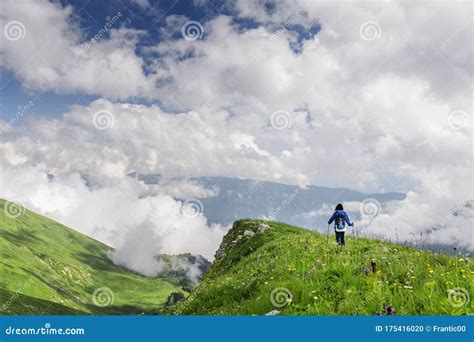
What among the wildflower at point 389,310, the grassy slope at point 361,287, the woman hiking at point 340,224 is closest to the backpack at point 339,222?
the woman hiking at point 340,224

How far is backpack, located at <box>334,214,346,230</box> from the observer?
20.1 metres

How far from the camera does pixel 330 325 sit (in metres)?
7.01

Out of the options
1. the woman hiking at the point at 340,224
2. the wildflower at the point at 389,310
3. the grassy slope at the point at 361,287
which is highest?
the woman hiking at the point at 340,224

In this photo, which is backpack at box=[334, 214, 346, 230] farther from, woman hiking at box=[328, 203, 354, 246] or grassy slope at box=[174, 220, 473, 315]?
grassy slope at box=[174, 220, 473, 315]

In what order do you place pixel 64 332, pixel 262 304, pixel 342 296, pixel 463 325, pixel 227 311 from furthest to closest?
1. pixel 227 311
2. pixel 262 304
3. pixel 342 296
4. pixel 64 332
5. pixel 463 325

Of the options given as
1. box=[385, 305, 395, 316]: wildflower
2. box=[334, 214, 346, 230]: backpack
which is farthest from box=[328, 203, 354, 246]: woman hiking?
box=[385, 305, 395, 316]: wildflower

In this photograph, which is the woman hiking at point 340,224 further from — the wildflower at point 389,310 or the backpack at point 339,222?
the wildflower at point 389,310

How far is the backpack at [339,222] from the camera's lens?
66.1ft

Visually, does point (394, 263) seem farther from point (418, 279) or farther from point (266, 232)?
point (266, 232)

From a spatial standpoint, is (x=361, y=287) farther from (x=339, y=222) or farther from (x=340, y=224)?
(x=339, y=222)

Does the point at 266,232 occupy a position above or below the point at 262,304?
above

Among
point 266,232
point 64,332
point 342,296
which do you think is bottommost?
point 64,332

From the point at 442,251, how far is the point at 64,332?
1175 centimetres

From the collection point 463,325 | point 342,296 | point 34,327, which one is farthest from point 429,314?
point 34,327
